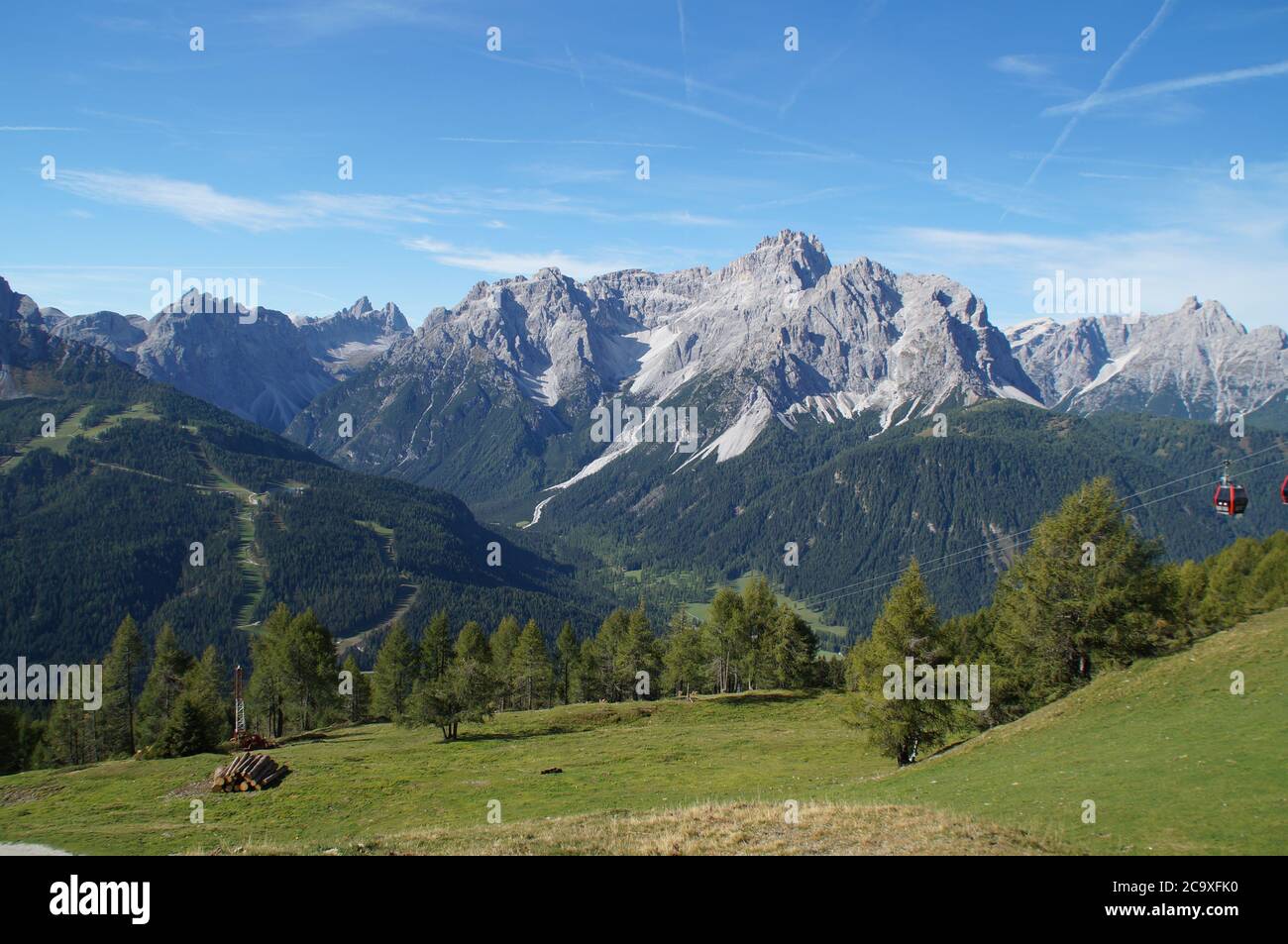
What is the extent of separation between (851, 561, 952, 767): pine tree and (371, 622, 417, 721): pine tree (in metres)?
62.7

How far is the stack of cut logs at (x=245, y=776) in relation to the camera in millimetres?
50781

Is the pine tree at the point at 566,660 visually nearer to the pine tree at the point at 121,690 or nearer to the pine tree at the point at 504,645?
the pine tree at the point at 504,645

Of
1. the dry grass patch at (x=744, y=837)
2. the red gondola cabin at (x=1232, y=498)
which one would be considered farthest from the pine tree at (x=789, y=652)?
the dry grass patch at (x=744, y=837)

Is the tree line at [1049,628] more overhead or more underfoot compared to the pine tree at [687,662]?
more overhead

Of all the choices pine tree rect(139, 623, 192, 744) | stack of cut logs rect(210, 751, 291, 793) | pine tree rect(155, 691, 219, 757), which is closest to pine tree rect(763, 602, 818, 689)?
stack of cut logs rect(210, 751, 291, 793)

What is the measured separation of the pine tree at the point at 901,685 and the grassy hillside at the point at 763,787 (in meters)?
2.55

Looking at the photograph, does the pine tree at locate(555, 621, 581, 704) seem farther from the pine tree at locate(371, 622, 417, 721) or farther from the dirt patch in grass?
the dirt patch in grass

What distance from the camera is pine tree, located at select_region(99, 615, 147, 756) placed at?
82188 millimetres

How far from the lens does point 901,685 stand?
4847cm

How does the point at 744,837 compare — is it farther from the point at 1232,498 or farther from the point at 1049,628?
the point at 1049,628

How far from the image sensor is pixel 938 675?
49.4 meters
